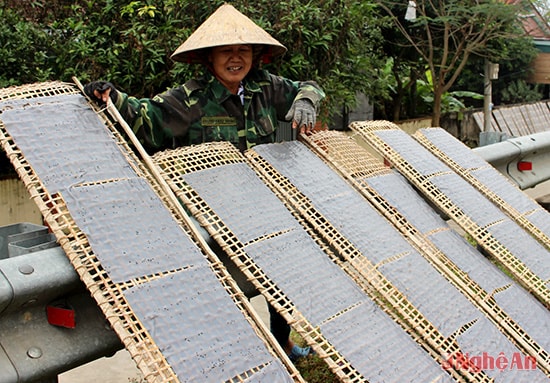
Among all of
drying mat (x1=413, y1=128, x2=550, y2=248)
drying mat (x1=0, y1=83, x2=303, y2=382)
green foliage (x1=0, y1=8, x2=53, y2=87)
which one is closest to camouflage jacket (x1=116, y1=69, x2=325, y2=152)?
drying mat (x1=0, y1=83, x2=303, y2=382)

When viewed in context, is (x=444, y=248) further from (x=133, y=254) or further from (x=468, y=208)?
(x=133, y=254)

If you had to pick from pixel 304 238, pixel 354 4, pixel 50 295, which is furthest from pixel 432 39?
pixel 50 295

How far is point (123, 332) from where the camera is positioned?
158 centimetres

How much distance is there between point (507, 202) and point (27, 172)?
2279mm

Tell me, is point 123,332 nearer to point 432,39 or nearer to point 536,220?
point 536,220

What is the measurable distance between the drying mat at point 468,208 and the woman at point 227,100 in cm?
43

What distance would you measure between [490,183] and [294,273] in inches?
64.8

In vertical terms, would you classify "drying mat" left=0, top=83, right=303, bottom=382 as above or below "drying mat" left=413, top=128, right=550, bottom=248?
above

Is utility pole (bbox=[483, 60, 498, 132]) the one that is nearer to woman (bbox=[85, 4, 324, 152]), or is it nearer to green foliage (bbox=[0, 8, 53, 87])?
green foliage (bbox=[0, 8, 53, 87])

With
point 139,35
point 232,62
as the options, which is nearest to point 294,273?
point 232,62

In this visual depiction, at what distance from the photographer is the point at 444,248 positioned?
2590 mm

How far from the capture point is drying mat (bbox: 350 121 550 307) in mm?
2701

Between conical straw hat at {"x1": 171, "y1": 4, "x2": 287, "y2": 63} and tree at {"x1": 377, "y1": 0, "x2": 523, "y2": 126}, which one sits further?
tree at {"x1": 377, "y1": 0, "x2": 523, "y2": 126}

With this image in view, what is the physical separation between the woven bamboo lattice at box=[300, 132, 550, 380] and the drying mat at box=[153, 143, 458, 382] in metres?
0.49
